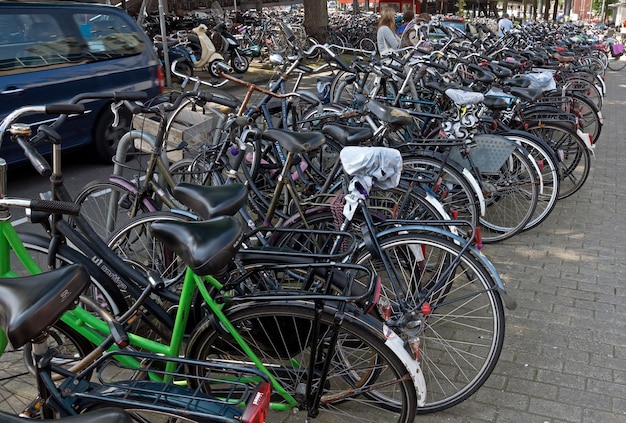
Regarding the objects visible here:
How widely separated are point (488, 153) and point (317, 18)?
41.8 ft

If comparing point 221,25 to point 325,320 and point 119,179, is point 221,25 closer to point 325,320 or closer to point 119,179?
point 119,179

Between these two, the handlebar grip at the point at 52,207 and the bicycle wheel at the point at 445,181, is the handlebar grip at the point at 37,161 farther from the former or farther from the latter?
the bicycle wheel at the point at 445,181

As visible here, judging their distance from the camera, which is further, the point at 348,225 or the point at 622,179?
the point at 622,179

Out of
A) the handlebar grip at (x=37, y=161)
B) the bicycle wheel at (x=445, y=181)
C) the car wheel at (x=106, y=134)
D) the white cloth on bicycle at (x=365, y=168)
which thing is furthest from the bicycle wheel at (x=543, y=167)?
the car wheel at (x=106, y=134)

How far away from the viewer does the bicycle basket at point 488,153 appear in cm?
411

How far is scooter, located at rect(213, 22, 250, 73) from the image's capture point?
1288 centimetres

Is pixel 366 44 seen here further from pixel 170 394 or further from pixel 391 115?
pixel 170 394

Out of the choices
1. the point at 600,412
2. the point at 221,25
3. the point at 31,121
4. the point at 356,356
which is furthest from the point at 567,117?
the point at 221,25

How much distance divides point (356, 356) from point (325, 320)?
39cm

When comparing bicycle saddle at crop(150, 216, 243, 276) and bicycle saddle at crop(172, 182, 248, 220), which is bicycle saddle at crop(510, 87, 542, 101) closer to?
bicycle saddle at crop(172, 182, 248, 220)

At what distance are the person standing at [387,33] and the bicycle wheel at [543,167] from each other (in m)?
4.53

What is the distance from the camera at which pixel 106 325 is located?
2.20m

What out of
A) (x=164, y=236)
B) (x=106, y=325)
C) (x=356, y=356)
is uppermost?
(x=164, y=236)

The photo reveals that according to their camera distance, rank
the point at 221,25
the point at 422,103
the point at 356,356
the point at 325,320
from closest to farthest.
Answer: the point at 325,320, the point at 356,356, the point at 422,103, the point at 221,25
